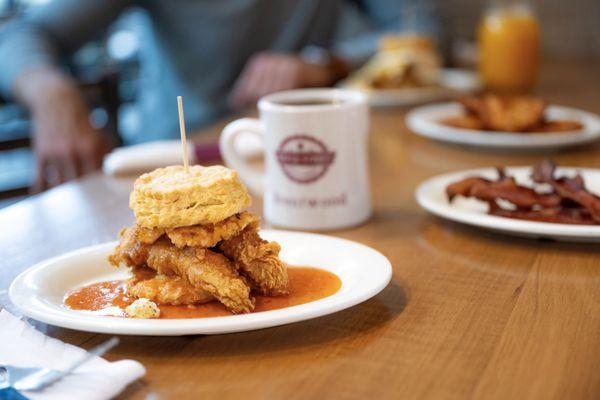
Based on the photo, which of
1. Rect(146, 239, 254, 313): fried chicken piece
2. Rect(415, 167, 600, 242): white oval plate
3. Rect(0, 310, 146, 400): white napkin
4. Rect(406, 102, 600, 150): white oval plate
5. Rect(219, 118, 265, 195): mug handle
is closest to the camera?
Rect(0, 310, 146, 400): white napkin

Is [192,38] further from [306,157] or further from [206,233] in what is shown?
[206,233]

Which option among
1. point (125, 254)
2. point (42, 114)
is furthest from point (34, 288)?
point (42, 114)

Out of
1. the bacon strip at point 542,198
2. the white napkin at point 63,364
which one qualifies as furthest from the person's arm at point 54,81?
the white napkin at point 63,364

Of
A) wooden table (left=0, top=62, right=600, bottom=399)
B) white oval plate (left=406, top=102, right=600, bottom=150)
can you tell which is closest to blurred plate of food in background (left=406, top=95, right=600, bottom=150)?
white oval plate (left=406, top=102, right=600, bottom=150)

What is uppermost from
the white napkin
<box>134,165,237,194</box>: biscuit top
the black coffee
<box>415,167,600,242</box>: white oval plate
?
the black coffee

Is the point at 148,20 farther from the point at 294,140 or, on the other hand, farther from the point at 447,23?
the point at 447,23

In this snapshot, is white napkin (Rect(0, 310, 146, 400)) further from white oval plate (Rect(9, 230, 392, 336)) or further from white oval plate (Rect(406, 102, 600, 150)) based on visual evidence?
white oval plate (Rect(406, 102, 600, 150))

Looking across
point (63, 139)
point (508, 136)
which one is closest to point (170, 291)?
point (508, 136)
